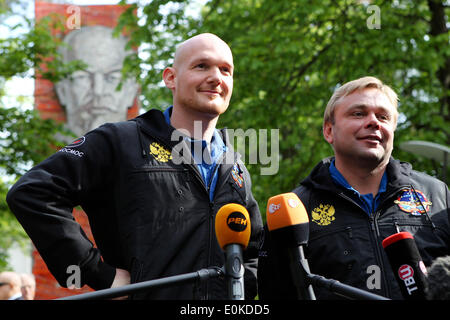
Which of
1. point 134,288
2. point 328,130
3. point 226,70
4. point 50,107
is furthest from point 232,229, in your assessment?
point 50,107

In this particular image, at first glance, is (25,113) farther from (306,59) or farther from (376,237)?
(376,237)

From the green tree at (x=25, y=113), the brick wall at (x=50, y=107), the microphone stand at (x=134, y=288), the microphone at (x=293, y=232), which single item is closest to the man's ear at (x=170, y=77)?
the microphone at (x=293, y=232)

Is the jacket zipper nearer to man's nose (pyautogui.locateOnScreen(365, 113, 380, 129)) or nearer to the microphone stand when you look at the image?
man's nose (pyautogui.locateOnScreen(365, 113, 380, 129))

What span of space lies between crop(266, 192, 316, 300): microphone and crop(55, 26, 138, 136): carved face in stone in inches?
445

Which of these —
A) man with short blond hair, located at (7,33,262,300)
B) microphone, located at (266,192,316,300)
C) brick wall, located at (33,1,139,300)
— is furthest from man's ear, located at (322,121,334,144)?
brick wall, located at (33,1,139,300)

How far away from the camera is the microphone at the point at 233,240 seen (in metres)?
1.98

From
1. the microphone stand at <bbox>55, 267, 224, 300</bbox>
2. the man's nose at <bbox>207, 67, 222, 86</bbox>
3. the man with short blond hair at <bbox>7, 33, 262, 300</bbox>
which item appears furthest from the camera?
the man's nose at <bbox>207, 67, 222, 86</bbox>

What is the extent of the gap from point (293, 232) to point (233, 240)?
0.24m

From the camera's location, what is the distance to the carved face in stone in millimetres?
13297

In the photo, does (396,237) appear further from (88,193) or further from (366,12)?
(366,12)
